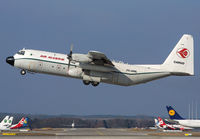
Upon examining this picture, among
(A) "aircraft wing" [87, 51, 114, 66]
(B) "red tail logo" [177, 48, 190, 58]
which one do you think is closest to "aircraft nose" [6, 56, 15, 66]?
(A) "aircraft wing" [87, 51, 114, 66]

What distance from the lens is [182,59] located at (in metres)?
41.5

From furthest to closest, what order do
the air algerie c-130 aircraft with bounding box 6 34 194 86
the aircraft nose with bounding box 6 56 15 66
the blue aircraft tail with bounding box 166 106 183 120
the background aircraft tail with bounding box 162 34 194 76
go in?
the blue aircraft tail with bounding box 166 106 183 120
the background aircraft tail with bounding box 162 34 194 76
the aircraft nose with bounding box 6 56 15 66
the air algerie c-130 aircraft with bounding box 6 34 194 86

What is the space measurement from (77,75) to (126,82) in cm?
624

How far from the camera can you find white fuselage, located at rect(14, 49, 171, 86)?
126ft

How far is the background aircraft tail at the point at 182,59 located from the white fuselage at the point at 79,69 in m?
3.30

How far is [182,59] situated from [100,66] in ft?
36.6

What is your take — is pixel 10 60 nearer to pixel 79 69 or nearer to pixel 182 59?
pixel 79 69

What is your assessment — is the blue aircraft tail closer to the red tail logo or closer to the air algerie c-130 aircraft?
the air algerie c-130 aircraft

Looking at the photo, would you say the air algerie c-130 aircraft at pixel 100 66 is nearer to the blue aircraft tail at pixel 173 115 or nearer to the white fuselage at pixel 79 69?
the white fuselage at pixel 79 69

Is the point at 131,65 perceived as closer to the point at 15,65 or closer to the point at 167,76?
the point at 167,76

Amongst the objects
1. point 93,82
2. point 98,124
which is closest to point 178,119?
point 93,82

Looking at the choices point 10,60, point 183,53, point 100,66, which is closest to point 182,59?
point 183,53

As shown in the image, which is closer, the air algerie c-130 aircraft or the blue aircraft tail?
the air algerie c-130 aircraft

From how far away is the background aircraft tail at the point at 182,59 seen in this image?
41125 millimetres
